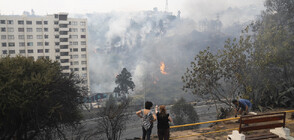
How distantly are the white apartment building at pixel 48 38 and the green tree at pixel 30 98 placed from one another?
53359 millimetres

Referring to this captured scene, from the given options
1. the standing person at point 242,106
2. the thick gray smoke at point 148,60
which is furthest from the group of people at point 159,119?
the thick gray smoke at point 148,60

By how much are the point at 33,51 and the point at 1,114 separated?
65112 mm

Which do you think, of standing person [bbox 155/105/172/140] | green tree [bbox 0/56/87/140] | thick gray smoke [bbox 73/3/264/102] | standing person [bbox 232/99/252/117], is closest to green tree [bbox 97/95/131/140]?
green tree [bbox 0/56/87/140]

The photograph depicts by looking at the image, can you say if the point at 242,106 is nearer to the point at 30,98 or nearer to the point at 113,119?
the point at 113,119

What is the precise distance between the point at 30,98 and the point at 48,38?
213ft

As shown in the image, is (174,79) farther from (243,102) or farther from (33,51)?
(243,102)

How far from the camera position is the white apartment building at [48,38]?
67.3 meters

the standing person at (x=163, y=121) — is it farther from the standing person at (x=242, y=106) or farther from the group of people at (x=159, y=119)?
the standing person at (x=242, y=106)

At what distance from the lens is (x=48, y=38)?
237 ft

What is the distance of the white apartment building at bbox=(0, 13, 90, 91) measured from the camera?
67.3 meters

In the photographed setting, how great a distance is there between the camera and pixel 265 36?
19.8 meters

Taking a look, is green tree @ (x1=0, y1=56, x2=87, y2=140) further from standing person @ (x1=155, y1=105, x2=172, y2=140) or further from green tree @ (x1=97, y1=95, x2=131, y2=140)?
standing person @ (x1=155, y1=105, x2=172, y2=140)

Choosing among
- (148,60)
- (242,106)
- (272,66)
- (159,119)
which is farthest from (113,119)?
(148,60)

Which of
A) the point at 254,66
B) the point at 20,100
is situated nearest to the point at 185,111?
the point at 254,66
